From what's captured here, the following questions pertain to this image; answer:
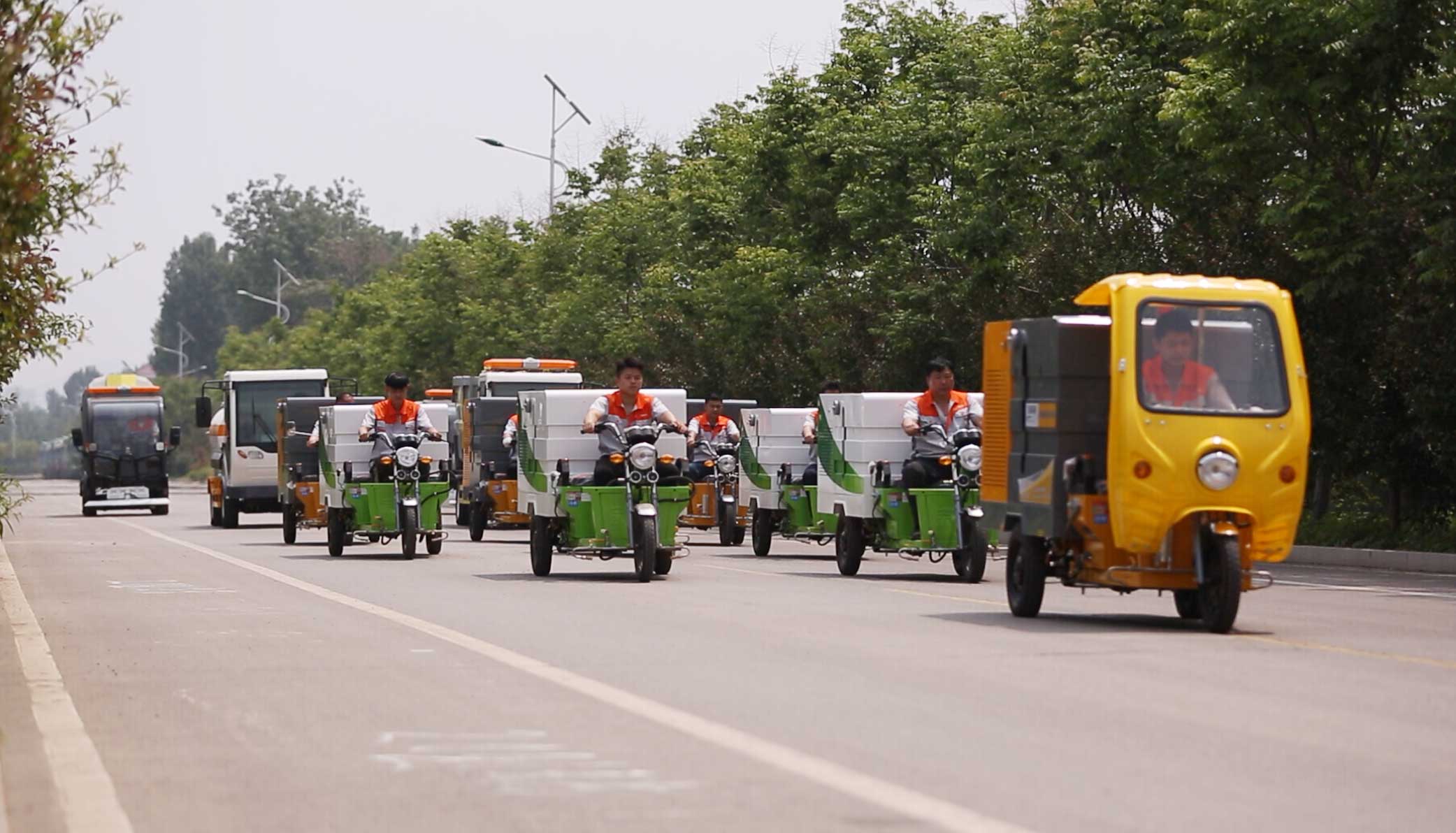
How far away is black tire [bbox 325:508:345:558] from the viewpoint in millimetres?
29469

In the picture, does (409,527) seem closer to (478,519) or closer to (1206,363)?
(478,519)

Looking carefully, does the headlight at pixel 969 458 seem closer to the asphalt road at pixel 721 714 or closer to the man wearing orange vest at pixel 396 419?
the asphalt road at pixel 721 714

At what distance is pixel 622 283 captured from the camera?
6253 centimetres

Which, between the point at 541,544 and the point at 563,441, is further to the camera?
the point at 541,544

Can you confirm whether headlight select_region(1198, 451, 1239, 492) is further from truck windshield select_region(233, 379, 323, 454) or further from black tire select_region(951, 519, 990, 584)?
truck windshield select_region(233, 379, 323, 454)

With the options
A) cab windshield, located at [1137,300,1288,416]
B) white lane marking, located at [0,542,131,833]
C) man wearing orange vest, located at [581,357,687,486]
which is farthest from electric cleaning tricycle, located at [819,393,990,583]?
white lane marking, located at [0,542,131,833]

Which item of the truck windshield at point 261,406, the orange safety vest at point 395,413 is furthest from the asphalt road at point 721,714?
the truck windshield at point 261,406

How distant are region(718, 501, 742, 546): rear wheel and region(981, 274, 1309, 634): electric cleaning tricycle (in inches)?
690

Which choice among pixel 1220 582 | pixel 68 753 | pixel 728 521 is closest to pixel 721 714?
pixel 68 753

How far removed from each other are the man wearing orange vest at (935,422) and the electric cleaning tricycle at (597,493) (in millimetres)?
2343

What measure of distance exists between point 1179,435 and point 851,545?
8804mm

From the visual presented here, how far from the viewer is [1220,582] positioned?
15695 millimetres

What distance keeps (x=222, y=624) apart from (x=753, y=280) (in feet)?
111

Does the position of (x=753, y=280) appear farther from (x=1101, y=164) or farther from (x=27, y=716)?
(x=27, y=716)
